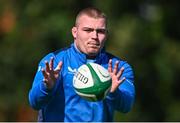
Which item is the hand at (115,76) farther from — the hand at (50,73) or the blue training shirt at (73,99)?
the hand at (50,73)

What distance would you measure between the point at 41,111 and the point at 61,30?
45.0ft

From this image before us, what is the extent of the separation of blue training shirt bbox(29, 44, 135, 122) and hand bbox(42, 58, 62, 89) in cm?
31

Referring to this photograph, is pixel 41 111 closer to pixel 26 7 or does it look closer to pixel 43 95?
pixel 43 95

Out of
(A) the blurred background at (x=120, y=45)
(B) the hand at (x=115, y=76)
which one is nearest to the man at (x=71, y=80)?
(B) the hand at (x=115, y=76)

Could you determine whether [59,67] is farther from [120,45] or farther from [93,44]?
[120,45]

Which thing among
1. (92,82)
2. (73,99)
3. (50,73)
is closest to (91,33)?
(92,82)

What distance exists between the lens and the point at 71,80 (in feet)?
30.6

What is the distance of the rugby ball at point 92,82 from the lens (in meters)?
8.96

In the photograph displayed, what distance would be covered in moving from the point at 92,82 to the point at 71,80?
1.22 feet

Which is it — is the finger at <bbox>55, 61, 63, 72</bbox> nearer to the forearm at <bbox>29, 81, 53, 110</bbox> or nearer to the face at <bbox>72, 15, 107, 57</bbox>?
the forearm at <bbox>29, 81, 53, 110</bbox>

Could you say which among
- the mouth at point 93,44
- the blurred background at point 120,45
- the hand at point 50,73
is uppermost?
the mouth at point 93,44

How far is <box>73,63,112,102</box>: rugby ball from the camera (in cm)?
896

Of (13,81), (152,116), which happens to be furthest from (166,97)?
(13,81)

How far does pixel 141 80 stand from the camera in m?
24.6
